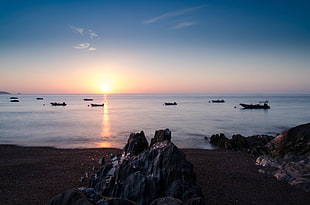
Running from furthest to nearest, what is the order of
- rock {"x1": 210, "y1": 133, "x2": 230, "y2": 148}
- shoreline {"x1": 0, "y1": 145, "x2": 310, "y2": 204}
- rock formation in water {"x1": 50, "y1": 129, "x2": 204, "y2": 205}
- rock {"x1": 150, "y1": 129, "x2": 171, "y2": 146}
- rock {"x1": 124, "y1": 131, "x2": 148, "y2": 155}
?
rock {"x1": 210, "y1": 133, "x2": 230, "y2": 148} < rock {"x1": 150, "y1": 129, "x2": 171, "y2": 146} < rock {"x1": 124, "y1": 131, "x2": 148, "y2": 155} < shoreline {"x1": 0, "y1": 145, "x2": 310, "y2": 204} < rock formation in water {"x1": 50, "y1": 129, "x2": 204, "y2": 205}

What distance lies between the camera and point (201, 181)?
30.9ft

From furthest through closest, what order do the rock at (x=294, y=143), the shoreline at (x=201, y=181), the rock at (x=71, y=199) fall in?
the rock at (x=294, y=143) < the shoreline at (x=201, y=181) < the rock at (x=71, y=199)

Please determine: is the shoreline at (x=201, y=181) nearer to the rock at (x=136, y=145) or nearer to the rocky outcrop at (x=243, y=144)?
the rocky outcrop at (x=243, y=144)

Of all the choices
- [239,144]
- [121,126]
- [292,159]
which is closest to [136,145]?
[292,159]

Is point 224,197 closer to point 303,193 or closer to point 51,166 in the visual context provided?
point 303,193

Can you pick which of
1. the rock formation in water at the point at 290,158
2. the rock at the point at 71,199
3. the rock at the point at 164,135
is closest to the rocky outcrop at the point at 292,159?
the rock formation in water at the point at 290,158

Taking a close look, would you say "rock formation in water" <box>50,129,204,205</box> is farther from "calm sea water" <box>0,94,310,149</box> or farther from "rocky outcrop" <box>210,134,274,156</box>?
"calm sea water" <box>0,94,310,149</box>

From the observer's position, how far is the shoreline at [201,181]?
7.81 meters

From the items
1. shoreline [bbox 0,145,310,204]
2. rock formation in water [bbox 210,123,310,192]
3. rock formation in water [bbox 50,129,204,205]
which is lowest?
shoreline [bbox 0,145,310,204]

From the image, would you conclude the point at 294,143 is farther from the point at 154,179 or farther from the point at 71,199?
the point at 71,199

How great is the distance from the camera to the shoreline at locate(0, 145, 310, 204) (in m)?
7.81

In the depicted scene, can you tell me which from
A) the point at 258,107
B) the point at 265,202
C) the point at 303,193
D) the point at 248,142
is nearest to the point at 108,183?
the point at 265,202

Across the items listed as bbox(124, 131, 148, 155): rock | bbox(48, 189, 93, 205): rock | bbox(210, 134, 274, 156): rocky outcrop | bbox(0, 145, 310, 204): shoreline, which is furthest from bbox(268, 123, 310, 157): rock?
bbox(48, 189, 93, 205): rock

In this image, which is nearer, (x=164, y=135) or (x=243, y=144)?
(x=164, y=135)
